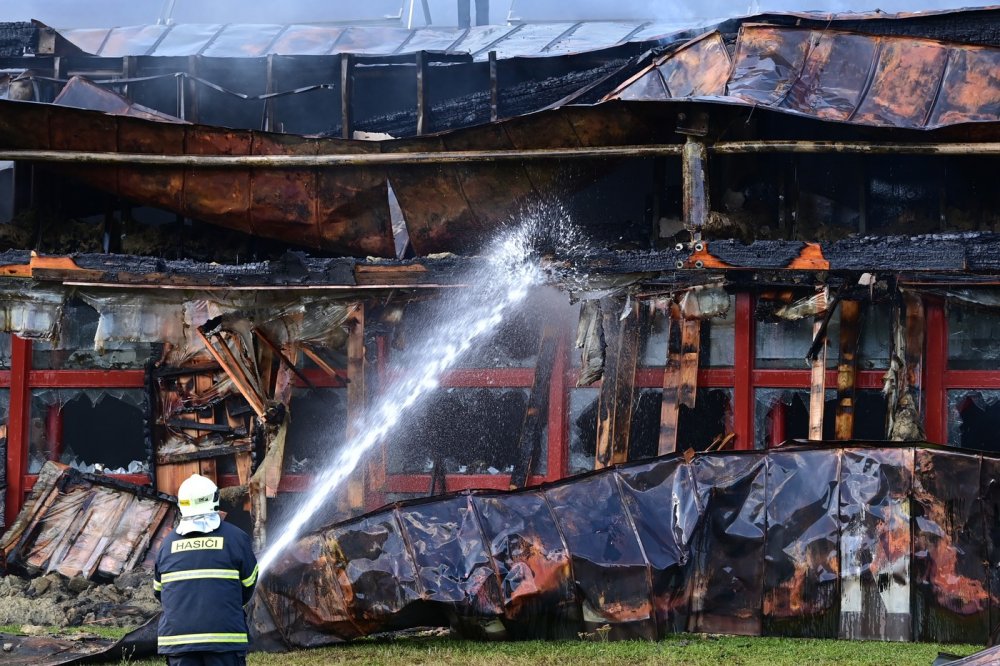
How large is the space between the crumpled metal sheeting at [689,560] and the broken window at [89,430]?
4838 mm

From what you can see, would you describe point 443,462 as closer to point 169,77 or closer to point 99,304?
point 99,304

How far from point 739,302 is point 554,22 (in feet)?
24.4

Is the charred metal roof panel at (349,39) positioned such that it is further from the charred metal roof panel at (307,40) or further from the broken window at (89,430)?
the broken window at (89,430)

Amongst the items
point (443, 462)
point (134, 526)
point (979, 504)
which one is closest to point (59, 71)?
point (134, 526)

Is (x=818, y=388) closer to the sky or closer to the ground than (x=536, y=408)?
closer to the sky

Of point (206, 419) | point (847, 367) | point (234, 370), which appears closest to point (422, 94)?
point (234, 370)

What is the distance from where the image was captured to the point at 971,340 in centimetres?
1090

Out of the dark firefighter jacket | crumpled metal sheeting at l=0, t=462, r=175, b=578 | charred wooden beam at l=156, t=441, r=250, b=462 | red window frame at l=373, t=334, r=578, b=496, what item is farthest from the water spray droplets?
the dark firefighter jacket

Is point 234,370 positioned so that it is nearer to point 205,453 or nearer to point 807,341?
point 205,453

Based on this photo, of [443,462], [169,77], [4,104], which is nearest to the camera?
[4,104]

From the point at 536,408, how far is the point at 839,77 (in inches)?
175

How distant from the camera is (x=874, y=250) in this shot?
33.6ft

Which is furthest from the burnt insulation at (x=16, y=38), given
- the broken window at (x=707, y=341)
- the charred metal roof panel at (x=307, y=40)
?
the broken window at (x=707, y=341)

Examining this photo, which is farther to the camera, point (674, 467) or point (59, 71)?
point (59, 71)
